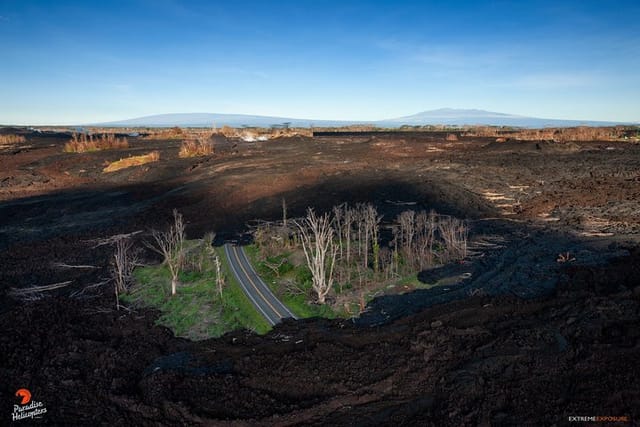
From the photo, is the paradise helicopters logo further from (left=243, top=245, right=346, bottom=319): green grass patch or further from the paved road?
(left=243, top=245, right=346, bottom=319): green grass patch

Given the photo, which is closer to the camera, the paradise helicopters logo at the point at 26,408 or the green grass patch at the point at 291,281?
the paradise helicopters logo at the point at 26,408

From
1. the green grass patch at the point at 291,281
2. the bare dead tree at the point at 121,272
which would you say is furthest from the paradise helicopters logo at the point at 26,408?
the green grass patch at the point at 291,281

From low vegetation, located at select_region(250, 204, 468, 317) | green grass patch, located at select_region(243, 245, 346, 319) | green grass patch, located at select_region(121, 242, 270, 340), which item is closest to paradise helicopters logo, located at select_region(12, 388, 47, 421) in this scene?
green grass patch, located at select_region(121, 242, 270, 340)

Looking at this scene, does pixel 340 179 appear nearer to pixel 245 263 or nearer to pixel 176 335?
pixel 245 263

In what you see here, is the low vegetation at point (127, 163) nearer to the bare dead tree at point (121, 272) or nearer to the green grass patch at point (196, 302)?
the bare dead tree at point (121, 272)

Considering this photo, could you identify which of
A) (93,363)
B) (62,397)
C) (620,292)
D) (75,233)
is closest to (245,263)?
(93,363)
